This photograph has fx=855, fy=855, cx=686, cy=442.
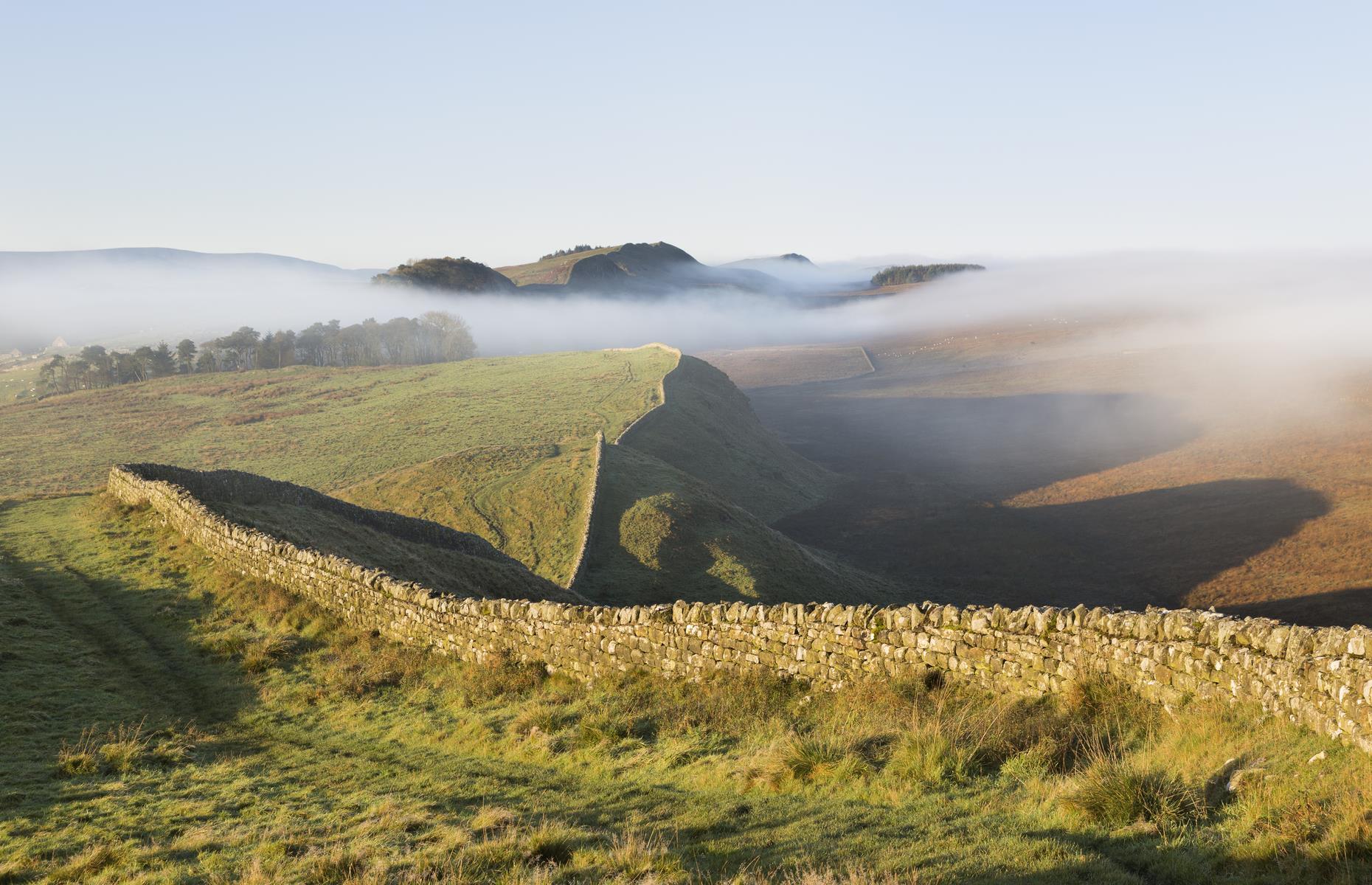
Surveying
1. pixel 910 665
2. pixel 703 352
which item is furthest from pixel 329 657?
pixel 703 352

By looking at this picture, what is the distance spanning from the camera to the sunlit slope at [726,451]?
61.6 meters

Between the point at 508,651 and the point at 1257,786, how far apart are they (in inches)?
442

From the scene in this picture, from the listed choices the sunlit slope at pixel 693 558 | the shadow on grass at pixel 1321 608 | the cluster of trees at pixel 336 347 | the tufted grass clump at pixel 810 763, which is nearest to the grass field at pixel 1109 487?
the shadow on grass at pixel 1321 608

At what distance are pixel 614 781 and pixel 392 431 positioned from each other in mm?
64803

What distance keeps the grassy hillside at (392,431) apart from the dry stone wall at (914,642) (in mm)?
22307

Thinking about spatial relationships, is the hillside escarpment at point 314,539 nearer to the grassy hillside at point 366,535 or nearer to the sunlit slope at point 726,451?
the grassy hillside at point 366,535

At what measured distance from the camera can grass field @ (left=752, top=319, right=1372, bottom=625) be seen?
146ft

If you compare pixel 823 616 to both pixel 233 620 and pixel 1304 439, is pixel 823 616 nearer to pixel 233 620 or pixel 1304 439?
pixel 233 620

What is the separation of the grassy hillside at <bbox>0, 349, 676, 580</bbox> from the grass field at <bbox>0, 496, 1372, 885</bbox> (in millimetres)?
24298

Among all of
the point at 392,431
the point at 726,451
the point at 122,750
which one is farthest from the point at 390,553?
the point at 392,431

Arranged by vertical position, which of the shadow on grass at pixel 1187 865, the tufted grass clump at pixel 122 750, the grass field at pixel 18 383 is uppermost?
the grass field at pixel 18 383

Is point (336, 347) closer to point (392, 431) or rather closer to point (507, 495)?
point (392, 431)

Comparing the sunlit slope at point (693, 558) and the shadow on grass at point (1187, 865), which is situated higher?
the shadow on grass at point (1187, 865)

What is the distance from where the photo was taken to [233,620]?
60.2ft
